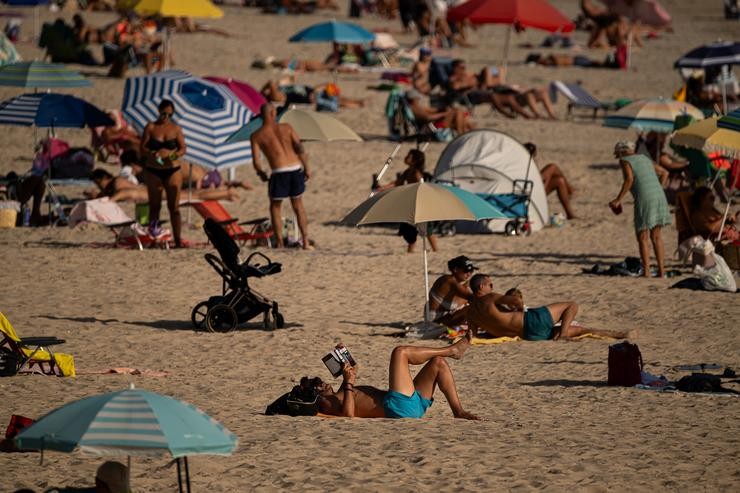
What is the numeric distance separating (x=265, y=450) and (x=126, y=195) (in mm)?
9269

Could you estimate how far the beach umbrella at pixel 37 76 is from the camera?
55.2 feet

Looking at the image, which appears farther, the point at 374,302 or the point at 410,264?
the point at 410,264

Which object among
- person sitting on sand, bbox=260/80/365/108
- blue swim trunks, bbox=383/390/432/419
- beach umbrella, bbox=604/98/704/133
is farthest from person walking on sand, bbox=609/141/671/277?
person sitting on sand, bbox=260/80/365/108

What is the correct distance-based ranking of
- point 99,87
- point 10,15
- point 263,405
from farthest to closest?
point 10,15
point 99,87
point 263,405

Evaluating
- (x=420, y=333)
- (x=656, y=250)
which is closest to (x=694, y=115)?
(x=656, y=250)

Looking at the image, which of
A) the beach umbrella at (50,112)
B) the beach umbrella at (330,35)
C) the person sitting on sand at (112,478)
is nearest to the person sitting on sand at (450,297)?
the person sitting on sand at (112,478)

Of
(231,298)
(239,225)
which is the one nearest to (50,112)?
(239,225)

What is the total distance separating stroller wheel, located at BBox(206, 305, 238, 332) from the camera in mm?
11070

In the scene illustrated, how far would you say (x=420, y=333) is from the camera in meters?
11.1

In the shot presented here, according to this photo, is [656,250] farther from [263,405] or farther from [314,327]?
[263,405]

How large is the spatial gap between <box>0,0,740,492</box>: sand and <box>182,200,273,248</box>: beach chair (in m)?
0.32

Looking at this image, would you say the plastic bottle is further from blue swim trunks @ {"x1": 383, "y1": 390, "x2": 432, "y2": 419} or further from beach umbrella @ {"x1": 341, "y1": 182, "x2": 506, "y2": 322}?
blue swim trunks @ {"x1": 383, "y1": 390, "x2": 432, "y2": 419}

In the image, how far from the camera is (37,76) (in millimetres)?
17000

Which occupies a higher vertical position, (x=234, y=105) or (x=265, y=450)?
(x=234, y=105)
